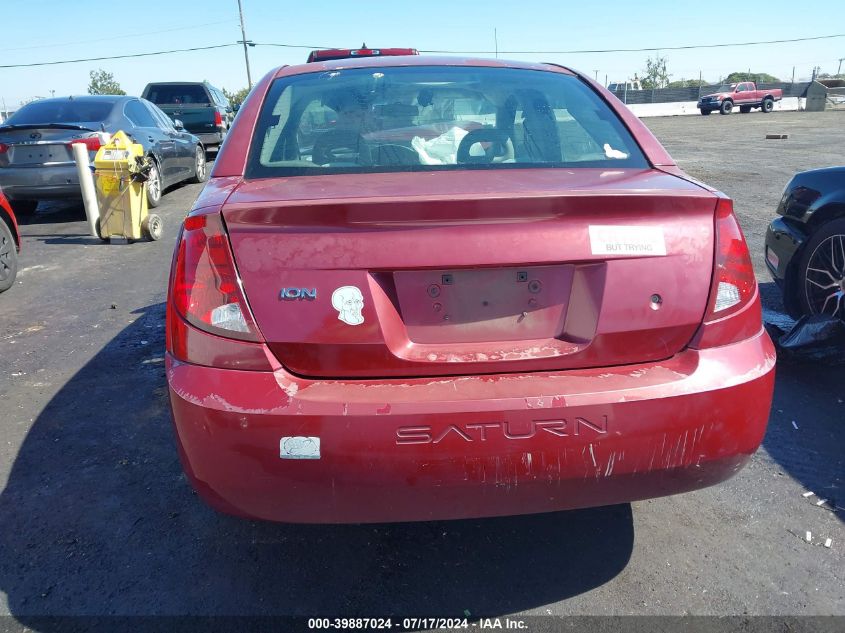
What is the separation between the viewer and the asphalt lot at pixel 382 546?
228 centimetres

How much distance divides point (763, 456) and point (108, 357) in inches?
153

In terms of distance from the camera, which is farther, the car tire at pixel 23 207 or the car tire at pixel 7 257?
the car tire at pixel 23 207

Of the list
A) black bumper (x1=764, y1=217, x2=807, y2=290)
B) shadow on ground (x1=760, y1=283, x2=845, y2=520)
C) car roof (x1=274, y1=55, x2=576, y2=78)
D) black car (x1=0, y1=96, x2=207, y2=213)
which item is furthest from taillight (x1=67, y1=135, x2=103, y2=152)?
shadow on ground (x1=760, y1=283, x2=845, y2=520)

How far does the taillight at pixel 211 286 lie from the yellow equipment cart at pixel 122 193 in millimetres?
6212

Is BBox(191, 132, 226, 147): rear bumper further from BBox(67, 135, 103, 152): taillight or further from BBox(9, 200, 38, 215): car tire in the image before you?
BBox(67, 135, 103, 152): taillight

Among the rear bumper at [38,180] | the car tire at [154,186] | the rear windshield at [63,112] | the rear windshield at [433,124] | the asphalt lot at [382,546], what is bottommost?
the asphalt lot at [382,546]

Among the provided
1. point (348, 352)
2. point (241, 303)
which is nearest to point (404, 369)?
point (348, 352)

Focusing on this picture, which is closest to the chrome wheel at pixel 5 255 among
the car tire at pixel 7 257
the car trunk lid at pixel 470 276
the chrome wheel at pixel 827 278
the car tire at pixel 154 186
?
the car tire at pixel 7 257

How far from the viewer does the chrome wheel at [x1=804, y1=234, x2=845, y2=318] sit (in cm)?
405

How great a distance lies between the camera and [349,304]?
1.92m

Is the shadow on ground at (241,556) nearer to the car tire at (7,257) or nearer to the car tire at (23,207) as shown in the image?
the car tire at (7,257)

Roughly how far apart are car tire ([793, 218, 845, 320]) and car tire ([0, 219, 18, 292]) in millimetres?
6223

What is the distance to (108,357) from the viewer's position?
176 inches

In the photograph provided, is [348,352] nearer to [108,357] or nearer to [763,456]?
[763,456]
